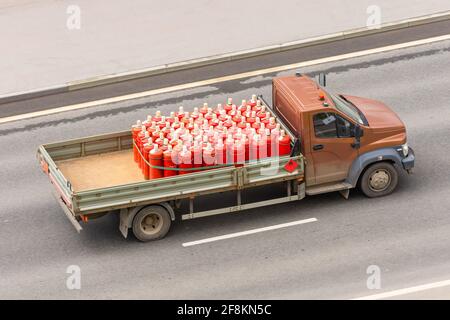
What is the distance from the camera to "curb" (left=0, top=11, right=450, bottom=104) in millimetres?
31547

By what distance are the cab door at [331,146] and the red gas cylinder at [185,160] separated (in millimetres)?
2437

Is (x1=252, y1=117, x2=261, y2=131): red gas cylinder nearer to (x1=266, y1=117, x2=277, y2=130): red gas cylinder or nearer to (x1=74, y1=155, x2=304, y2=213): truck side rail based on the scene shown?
(x1=266, y1=117, x2=277, y2=130): red gas cylinder

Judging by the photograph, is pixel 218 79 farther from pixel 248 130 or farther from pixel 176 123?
pixel 248 130

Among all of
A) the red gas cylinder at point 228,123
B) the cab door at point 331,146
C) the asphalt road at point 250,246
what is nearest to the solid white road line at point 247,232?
the asphalt road at point 250,246

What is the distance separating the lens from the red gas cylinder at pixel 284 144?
25.8m

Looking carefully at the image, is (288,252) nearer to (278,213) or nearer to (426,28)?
(278,213)

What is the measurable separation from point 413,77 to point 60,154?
29.8ft

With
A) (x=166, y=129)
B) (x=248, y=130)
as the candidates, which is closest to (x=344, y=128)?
(x=248, y=130)

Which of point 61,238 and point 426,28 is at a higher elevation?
point 426,28

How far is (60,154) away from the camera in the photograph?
26.8 meters

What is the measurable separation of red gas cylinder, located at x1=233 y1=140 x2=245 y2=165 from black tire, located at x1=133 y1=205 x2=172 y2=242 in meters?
1.67

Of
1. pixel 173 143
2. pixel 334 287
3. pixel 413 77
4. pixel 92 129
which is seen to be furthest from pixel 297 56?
pixel 334 287

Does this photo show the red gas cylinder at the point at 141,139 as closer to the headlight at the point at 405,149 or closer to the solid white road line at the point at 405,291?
the headlight at the point at 405,149
